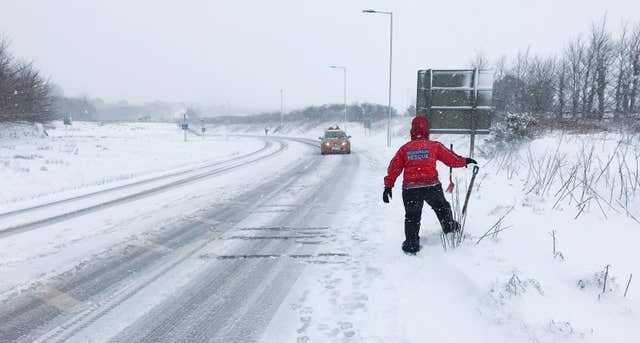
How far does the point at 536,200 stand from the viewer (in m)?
6.66

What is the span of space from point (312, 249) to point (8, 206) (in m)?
7.58

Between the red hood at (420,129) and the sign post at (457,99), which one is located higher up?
the sign post at (457,99)

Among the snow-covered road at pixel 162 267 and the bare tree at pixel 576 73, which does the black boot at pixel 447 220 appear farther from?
the bare tree at pixel 576 73

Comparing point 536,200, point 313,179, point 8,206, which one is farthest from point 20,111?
point 536,200

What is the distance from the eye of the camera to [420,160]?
4.75 meters

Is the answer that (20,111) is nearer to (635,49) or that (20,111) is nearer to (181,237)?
(181,237)

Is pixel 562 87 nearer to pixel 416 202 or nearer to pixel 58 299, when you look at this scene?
pixel 416 202

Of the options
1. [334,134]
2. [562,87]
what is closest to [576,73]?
[562,87]

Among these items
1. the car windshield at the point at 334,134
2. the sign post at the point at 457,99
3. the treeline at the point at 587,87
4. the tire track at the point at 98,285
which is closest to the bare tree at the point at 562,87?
the treeline at the point at 587,87

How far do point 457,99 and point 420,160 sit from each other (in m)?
8.07

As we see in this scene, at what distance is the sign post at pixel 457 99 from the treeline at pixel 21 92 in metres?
26.9

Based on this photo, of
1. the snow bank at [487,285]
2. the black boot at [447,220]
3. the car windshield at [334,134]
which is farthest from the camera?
the car windshield at [334,134]

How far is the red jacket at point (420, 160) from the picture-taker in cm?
475

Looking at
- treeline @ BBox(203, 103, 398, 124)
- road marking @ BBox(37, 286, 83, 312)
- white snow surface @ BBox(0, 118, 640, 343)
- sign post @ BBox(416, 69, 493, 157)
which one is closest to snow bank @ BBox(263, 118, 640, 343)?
white snow surface @ BBox(0, 118, 640, 343)
